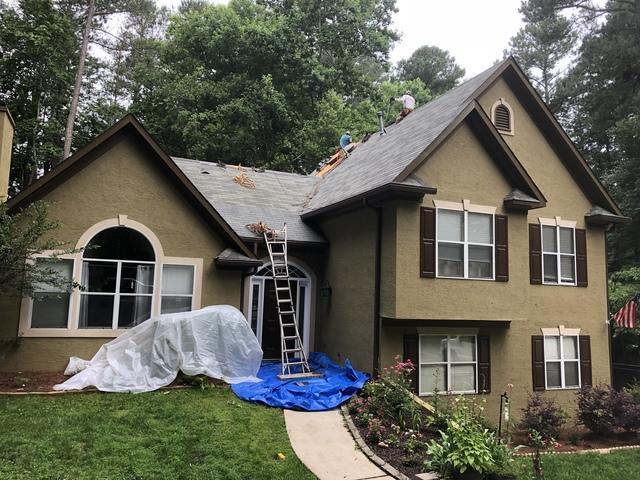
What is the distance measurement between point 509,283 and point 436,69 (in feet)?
103

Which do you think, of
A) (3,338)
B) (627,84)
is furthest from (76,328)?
(627,84)

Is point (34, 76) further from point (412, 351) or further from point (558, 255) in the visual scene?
point (558, 255)

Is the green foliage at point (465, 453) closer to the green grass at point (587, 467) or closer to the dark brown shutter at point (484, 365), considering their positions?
the green grass at point (587, 467)

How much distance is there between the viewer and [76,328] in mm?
9797

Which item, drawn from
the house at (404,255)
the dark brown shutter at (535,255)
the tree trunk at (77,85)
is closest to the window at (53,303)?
the house at (404,255)

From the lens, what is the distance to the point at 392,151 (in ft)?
40.7

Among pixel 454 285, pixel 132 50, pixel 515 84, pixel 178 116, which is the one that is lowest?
pixel 454 285

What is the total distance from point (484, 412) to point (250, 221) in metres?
7.31

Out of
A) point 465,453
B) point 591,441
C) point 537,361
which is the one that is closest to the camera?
point 465,453

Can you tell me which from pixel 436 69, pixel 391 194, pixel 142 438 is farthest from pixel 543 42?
pixel 142 438

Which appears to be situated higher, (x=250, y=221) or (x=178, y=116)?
(x=178, y=116)

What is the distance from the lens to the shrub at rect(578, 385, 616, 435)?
34.2 ft

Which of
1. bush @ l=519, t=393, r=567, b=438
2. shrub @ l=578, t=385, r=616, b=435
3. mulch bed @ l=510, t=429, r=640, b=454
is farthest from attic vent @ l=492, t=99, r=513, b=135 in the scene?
mulch bed @ l=510, t=429, r=640, b=454

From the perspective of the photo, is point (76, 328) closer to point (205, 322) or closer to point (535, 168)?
point (205, 322)
